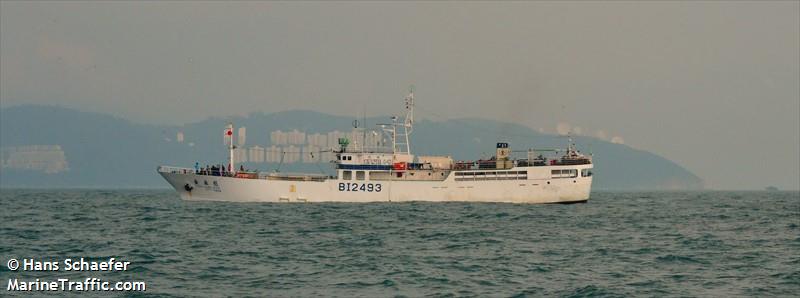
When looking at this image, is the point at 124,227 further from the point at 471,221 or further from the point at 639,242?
the point at 639,242

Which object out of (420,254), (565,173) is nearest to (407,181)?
(565,173)

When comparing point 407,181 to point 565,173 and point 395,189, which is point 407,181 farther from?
point 565,173

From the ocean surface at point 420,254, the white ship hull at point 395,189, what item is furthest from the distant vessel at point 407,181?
the ocean surface at point 420,254

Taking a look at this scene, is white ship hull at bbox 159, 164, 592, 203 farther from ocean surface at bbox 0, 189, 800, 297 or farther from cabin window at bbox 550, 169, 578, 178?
ocean surface at bbox 0, 189, 800, 297

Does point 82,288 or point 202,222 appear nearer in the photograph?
point 82,288

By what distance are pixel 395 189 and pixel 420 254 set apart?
4574 cm

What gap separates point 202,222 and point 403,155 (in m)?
33.0

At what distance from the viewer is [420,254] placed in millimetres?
34719

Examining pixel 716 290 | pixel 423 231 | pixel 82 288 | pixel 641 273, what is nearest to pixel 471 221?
pixel 423 231

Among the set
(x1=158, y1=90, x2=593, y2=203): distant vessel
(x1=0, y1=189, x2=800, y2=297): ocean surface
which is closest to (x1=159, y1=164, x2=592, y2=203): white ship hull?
(x1=158, y1=90, x2=593, y2=203): distant vessel

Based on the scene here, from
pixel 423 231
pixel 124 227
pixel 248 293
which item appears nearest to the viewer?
pixel 248 293

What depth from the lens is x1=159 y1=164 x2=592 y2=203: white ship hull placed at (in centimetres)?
7944

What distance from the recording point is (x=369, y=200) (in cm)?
8019

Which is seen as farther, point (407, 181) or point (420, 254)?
point (407, 181)
